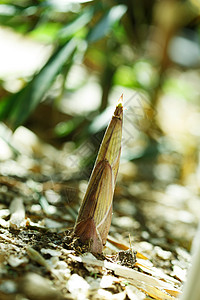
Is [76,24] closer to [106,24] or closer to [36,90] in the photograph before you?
[106,24]

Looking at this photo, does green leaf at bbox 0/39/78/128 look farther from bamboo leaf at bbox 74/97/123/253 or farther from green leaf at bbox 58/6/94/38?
bamboo leaf at bbox 74/97/123/253

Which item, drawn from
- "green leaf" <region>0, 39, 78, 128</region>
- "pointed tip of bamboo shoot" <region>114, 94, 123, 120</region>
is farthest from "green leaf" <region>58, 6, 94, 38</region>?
"pointed tip of bamboo shoot" <region>114, 94, 123, 120</region>

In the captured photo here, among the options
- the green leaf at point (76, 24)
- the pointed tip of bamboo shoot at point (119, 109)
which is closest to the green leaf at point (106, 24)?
the green leaf at point (76, 24)

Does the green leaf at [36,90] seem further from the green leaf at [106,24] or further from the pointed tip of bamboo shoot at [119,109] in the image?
the pointed tip of bamboo shoot at [119,109]

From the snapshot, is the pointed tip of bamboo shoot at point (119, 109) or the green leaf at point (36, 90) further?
the green leaf at point (36, 90)

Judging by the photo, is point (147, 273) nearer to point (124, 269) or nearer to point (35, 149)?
point (124, 269)

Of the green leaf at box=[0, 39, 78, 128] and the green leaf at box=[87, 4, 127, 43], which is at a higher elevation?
the green leaf at box=[87, 4, 127, 43]
